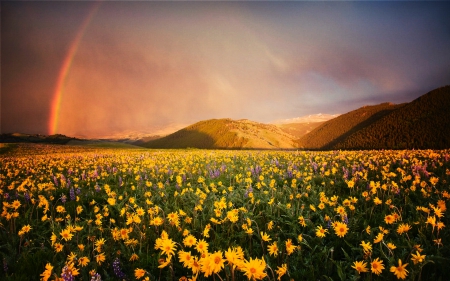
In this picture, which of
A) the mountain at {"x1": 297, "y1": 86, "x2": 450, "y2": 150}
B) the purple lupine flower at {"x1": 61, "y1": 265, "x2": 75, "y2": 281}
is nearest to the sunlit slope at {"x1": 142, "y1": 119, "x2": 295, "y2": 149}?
the mountain at {"x1": 297, "y1": 86, "x2": 450, "y2": 150}

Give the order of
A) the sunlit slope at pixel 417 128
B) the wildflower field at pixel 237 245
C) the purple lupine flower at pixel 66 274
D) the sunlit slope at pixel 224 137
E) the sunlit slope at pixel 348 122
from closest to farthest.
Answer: the purple lupine flower at pixel 66 274 → the wildflower field at pixel 237 245 → the sunlit slope at pixel 417 128 → the sunlit slope at pixel 224 137 → the sunlit slope at pixel 348 122

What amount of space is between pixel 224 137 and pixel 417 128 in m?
81.5

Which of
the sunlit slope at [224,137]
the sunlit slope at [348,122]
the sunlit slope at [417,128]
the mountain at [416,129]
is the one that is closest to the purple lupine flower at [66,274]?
the sunlit slope at [417,128]

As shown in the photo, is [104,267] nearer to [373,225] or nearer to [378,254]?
[378,254]

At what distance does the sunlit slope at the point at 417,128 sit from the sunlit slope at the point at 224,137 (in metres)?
51.0

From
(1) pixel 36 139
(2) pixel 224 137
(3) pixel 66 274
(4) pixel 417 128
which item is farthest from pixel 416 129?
(1) pixel 36 139

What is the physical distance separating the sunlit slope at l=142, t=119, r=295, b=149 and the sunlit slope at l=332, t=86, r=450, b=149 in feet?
167

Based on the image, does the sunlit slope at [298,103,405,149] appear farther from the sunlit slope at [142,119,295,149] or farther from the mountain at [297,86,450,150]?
the mountain at [297,86,450,150]

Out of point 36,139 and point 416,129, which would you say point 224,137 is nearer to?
point 416,129

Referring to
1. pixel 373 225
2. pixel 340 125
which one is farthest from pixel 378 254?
pixel 340 125

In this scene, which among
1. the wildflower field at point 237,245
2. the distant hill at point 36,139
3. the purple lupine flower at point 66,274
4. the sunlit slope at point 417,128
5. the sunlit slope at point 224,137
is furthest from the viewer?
the sunlit slope at point 224,137

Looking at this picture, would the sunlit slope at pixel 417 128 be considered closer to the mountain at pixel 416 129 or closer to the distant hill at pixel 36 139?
the mountain at pixel 416 129

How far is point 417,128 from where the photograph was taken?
86.8 feet

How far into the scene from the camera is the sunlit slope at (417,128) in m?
22.4
